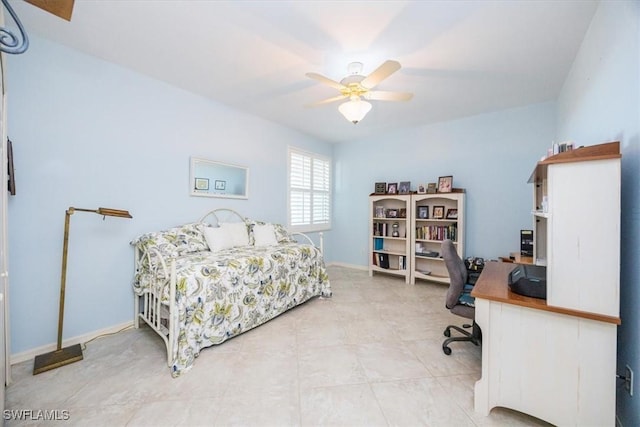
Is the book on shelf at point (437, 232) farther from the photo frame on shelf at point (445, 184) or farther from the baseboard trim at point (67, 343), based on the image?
the baseboard trim at point (67, 343)

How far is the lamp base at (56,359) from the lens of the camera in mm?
1870

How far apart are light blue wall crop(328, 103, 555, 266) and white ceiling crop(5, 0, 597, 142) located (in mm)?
611

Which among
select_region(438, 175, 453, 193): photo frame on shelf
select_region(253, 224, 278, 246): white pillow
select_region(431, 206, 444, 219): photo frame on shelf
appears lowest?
select_region(253, 224, 278, 246): white pillow

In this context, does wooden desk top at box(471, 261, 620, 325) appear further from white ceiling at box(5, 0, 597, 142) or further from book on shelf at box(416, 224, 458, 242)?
book on shelf at box(416, 224, 458, 242)

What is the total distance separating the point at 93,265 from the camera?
7.66ft

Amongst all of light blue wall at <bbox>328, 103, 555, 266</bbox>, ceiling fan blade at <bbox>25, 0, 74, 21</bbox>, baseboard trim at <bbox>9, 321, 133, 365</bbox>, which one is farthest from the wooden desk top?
baseboard trim at <bbox>9, 321, 133, 365</bbox>

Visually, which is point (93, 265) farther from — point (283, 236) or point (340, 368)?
point (340, 368)

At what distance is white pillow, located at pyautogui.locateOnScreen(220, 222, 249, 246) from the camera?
3.08 meters

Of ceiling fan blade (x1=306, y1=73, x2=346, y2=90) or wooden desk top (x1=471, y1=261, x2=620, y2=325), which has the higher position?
ceiling fan blade (x1=306, y1=73, x2=346, y2=90)

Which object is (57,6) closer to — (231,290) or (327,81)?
(327,81)

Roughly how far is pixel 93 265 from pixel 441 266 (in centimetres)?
441

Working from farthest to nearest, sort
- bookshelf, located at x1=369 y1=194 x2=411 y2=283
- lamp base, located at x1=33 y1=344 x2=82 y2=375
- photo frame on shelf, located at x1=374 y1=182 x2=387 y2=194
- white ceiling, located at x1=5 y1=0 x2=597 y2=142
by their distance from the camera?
1. photo frame on shelf, located at x1=374 y1=182 x2=387 y2=194
2. bookshelf, located at x1=369 y1=194 x2=411 y2=283
3. lamp base, located at x1=33 y1=344 x2=82 y2=375
4. white ceiling, located at x1=5 y1=0 x2=597 y2=142

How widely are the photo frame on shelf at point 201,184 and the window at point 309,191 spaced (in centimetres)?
152

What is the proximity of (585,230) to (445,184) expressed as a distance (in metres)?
2.88
